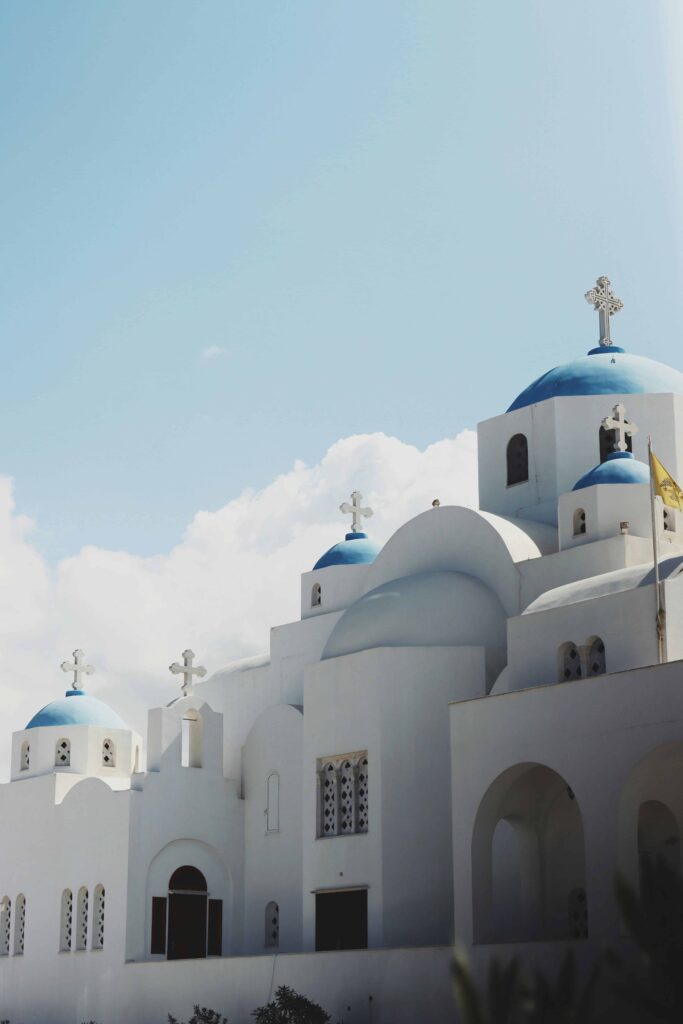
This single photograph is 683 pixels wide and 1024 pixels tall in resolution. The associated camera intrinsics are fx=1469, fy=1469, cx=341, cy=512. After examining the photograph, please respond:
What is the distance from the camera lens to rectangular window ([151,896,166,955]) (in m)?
23.9

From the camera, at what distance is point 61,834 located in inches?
1008

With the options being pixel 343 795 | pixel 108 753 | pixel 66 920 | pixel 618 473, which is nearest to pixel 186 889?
pixel 66 920

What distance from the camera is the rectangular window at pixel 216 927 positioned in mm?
24562

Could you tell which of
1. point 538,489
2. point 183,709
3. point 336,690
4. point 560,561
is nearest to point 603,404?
point 538,489

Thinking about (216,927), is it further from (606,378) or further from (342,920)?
(606,378)

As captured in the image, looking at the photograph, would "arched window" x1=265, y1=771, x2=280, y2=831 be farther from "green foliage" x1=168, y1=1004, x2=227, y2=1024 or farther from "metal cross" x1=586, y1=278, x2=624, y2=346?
"metal cross" x1=586, y1=278, x2=624, y2=346

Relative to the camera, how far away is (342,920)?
69.2 feet

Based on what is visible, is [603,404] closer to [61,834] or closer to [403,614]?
[403,614]

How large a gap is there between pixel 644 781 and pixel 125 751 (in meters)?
12.9

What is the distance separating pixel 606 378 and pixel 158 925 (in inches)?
469

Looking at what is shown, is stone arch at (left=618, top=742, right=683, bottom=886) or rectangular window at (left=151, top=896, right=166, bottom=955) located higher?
stone arch at (left=618, top=742, right=683, bottom=886)

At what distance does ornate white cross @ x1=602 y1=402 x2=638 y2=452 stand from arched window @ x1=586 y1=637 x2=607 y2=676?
16.3ft

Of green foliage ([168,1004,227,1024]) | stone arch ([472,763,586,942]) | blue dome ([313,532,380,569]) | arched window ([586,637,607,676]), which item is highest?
blue dome ([313,532,380,569])

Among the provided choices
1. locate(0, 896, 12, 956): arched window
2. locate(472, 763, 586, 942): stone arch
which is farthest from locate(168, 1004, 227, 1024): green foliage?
locate(0, 896, 12, 956): arched window
